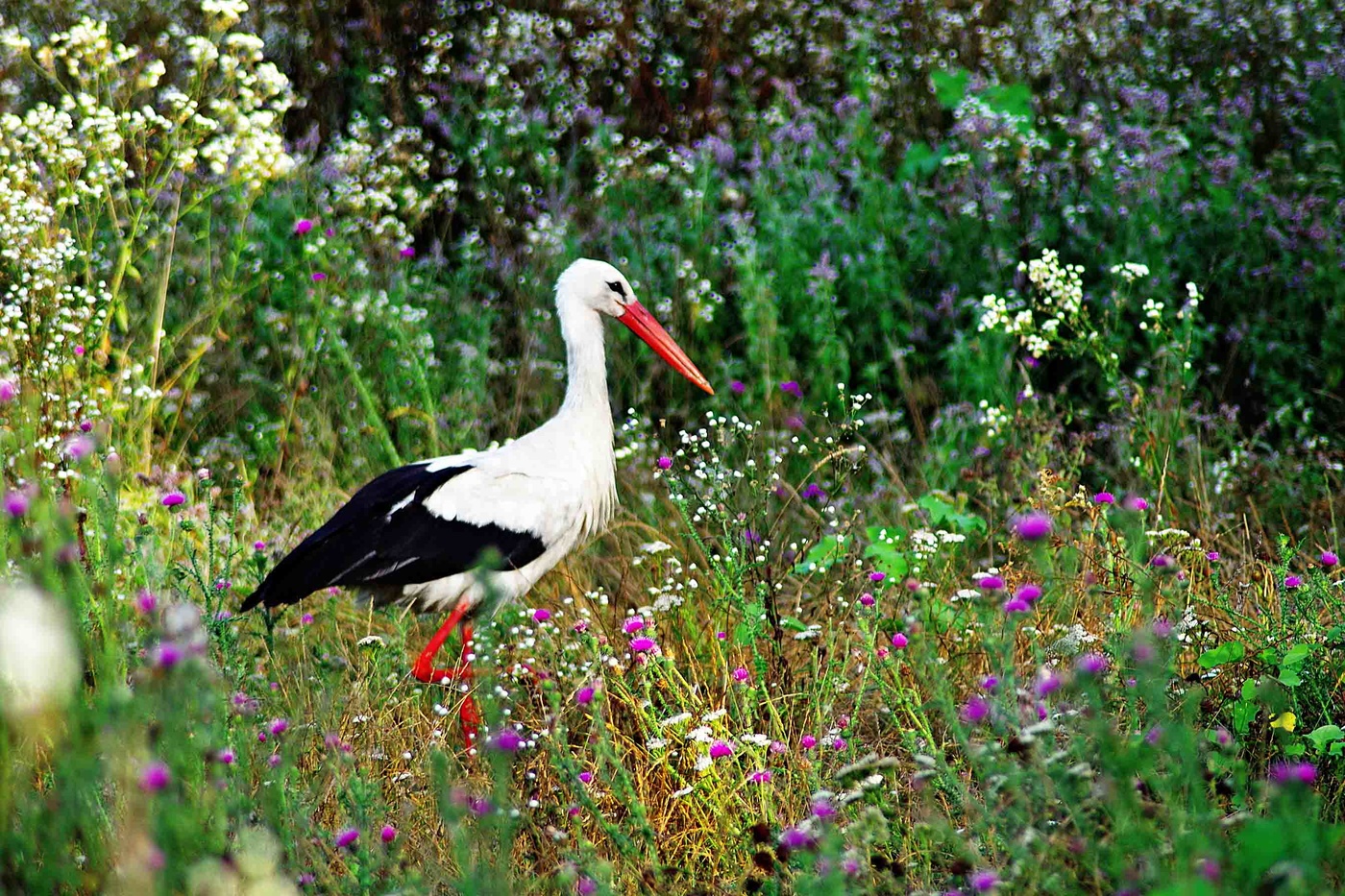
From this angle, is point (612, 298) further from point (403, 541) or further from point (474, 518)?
point (403, 541)

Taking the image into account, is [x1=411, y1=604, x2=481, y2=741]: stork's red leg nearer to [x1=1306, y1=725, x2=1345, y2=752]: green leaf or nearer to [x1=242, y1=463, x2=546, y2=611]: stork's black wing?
[x1=242, y1=463, x2=546, y2=611]: stork's black wing

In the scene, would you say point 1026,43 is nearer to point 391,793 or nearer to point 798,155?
point 798,155

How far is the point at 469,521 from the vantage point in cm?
360

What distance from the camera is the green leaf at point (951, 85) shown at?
236 inches

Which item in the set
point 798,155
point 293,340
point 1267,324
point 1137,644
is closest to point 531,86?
point 798,155

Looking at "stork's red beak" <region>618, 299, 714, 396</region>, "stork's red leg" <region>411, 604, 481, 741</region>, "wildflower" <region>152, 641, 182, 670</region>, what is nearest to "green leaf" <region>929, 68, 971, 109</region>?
"stork's red beak" <region>618, 299, 714, 396</region>

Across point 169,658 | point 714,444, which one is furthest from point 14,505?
point 714,444

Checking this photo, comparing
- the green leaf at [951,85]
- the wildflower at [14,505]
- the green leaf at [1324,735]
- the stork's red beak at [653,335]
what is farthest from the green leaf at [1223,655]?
the green leaf at [951,85]

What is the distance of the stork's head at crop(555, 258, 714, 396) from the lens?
397 cm

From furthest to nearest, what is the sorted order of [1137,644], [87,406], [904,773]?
[87,406], [904,773], [1137,644]

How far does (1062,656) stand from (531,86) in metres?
4.14

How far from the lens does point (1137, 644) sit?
56.9 inches

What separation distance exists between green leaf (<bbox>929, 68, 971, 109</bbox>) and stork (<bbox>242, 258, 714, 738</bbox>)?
2.76 metres

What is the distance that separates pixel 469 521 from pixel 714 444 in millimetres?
1305
